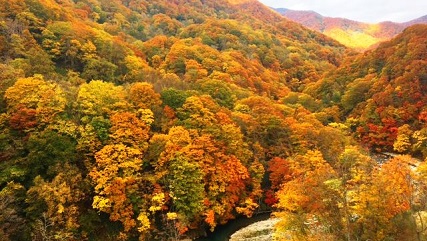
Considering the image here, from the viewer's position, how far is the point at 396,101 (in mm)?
72312

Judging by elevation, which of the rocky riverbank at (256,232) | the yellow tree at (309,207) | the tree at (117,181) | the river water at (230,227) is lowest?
the river water at (230,227)

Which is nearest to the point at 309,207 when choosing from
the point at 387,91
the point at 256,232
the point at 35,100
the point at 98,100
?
the point at 256,232

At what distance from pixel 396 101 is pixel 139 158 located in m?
54.8

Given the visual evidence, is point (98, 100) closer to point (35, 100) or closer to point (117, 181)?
point (35, 100)

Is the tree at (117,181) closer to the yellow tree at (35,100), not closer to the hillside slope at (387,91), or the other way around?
the yellow tree at (35,100)

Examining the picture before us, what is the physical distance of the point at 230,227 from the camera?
42.0m

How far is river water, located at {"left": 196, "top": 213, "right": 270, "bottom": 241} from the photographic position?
128 feet

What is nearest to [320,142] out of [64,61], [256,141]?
[256,141]

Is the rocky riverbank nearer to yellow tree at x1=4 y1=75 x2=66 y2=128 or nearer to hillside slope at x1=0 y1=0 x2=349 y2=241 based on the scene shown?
hillside slope at x1=0 y1=0 x2=349 y2=241

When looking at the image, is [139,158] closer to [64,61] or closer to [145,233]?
[145,233]

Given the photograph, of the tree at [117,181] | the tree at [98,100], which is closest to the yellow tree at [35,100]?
the tree at [98,100]

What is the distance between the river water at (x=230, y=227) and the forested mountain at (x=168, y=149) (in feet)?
2.89

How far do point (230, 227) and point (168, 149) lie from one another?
1133 cm

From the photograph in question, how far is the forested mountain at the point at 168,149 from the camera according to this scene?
28670 millimetres
